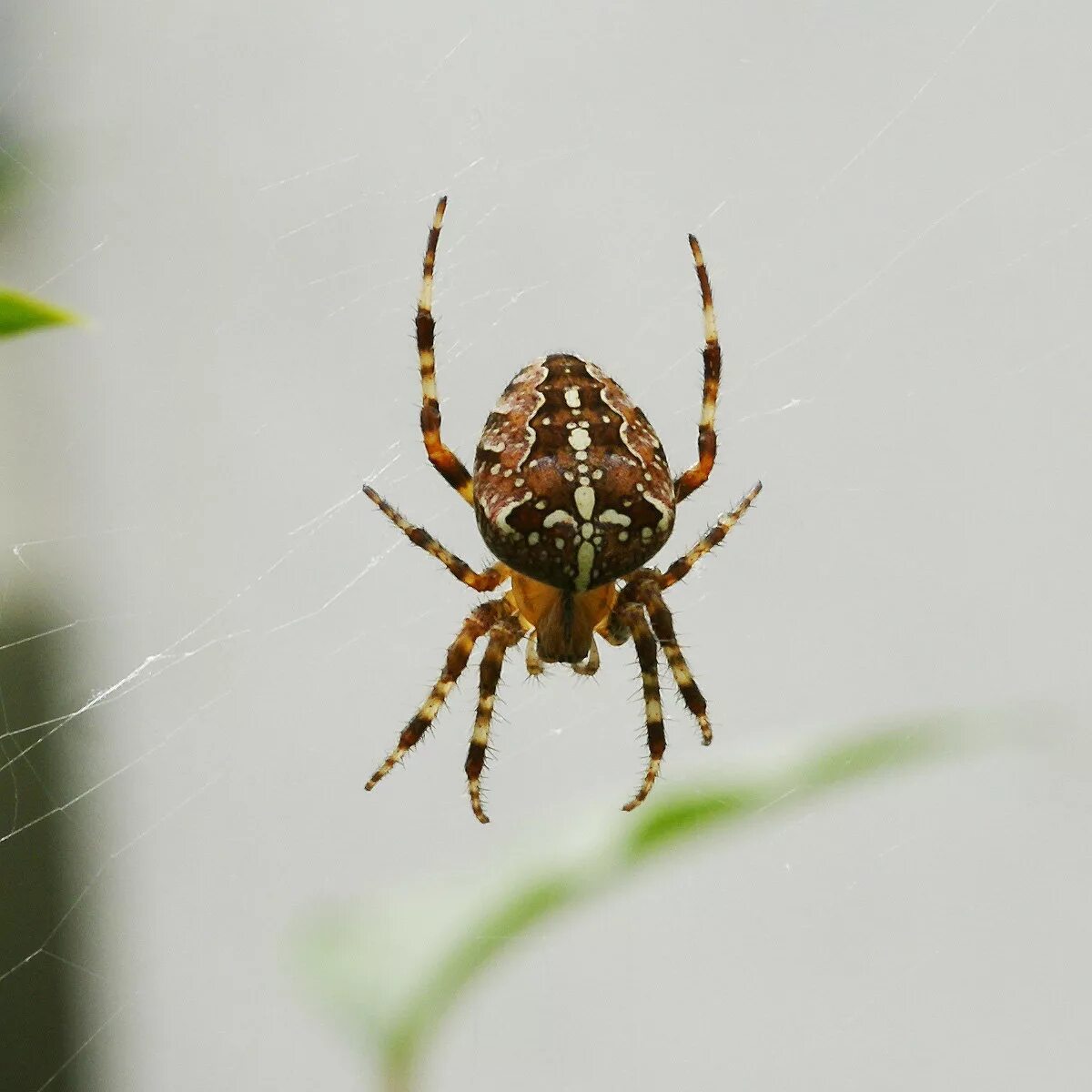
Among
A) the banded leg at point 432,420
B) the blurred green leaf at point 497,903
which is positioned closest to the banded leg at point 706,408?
the banded leg at point 432,420

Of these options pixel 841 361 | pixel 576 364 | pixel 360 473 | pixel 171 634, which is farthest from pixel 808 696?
pixel 576 364

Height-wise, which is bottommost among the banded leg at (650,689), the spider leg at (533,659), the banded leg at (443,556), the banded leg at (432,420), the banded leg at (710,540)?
the banded leg at (650,689)

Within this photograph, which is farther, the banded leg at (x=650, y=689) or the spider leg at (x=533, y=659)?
the spider leg at (x=533, y=659)

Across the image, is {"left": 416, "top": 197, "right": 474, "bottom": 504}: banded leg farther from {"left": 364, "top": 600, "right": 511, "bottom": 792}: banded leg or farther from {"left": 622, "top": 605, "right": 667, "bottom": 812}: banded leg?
{"left": 622, "top": 605, "right": 667, "bottom": 812}: banded leg

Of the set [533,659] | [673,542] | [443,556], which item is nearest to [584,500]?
[443,556]

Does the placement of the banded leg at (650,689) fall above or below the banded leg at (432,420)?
below

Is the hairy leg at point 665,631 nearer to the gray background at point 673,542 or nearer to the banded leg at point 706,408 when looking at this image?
the banded leg at point 706,408

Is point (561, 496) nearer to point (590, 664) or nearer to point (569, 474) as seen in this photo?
point (569, 474)
